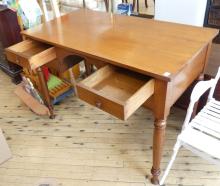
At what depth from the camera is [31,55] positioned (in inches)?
56.9

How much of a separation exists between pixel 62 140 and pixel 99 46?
0.78 m

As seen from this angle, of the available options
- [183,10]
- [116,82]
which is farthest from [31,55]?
[183,10]

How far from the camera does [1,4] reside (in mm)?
2098

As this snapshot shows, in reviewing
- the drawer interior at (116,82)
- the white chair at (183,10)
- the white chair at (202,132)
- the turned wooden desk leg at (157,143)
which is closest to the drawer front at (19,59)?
the drawer interior at (116,82)

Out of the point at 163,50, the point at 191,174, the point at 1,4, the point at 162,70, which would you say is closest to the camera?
the point at 162,70

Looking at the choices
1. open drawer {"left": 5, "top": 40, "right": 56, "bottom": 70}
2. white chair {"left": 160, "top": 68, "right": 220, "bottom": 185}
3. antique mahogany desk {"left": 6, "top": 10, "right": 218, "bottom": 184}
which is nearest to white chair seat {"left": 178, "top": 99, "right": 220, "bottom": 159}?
white chair {"left": 160, "top": 68, "right": 220, "bottom": 185}

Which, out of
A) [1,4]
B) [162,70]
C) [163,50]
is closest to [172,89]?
[162,70]

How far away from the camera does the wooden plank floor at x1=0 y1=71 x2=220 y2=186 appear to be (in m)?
1.38

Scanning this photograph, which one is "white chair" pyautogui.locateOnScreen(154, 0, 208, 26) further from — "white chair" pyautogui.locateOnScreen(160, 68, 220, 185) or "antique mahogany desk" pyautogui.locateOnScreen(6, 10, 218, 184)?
"white chair" pyautogui.locateOnScreen(160, 68, 220, 185)

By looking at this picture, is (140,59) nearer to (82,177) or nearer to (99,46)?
(99,46)

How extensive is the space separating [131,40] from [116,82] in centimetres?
25

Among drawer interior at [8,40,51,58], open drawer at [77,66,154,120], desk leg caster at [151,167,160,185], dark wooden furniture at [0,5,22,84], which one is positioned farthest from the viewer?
dark wooden furniture at [0,5,22,84]

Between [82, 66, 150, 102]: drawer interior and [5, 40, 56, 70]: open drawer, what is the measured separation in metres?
0.42

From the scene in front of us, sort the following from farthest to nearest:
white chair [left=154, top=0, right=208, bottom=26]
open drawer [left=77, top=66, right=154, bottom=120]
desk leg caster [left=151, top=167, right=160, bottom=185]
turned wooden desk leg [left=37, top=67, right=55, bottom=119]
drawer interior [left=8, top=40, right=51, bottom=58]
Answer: white chair [left=154, top=0, right=208, bottom=26], turned wooden desk leg [left=37, top=67, right=55, bottom=119], drawer interior [left=8, top=40, right=51, bottom=58], desk leg caster [left=151, top=167, right=160, bottom=185], open drawer [left=77, top=66, right=154, bottom=120]
